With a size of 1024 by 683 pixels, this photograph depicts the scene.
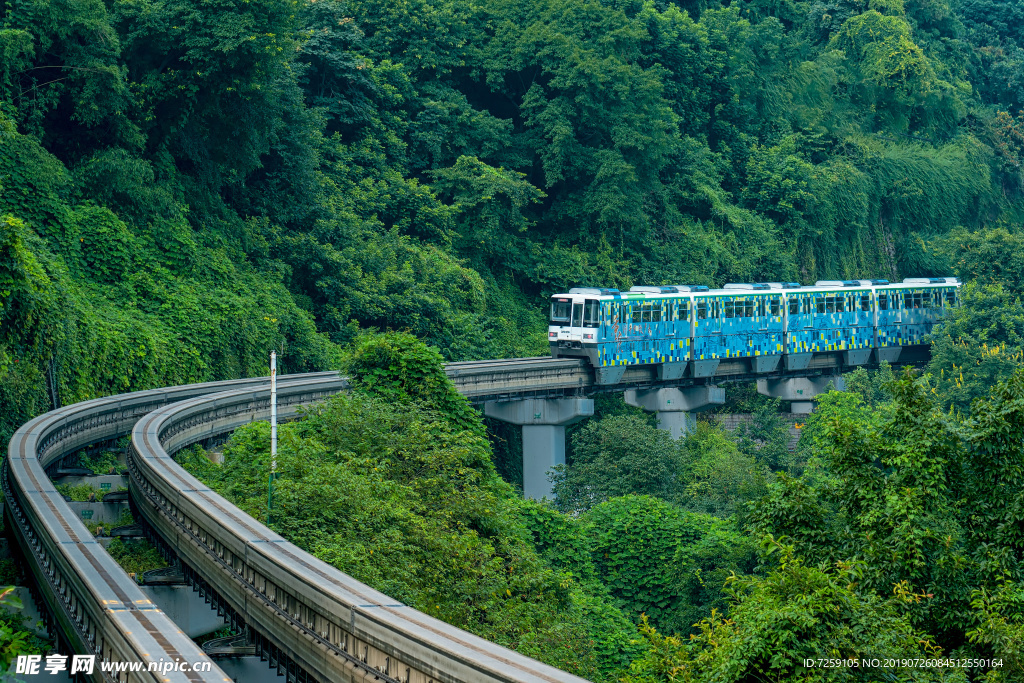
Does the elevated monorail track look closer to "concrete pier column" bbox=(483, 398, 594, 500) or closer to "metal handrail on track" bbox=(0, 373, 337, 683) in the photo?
"metal handrail on track" bbox=(0, 373, 337, 683)

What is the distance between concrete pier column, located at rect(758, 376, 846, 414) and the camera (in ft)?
172

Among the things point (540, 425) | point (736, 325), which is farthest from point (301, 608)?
point (736, 325)

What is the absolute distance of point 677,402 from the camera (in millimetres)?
47875

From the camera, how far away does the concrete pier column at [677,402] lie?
156 feet

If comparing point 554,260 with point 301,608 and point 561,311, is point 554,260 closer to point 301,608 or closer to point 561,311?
point 561,311

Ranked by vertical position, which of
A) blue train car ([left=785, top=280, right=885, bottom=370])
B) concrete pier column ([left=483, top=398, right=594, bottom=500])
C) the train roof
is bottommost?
concrete pier column ([left=483, top=398, right=594, bottom=500])

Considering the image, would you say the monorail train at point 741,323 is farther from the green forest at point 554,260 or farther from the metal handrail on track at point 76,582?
the metal handrail on track at point 76,582

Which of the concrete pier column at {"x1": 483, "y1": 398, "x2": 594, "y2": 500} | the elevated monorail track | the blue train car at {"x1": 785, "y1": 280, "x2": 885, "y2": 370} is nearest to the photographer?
the elevated monorail track

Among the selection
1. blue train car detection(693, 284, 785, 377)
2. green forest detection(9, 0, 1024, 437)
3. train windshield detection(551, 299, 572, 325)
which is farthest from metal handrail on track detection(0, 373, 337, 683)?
blue train car detection(693, 284, 785, 377)

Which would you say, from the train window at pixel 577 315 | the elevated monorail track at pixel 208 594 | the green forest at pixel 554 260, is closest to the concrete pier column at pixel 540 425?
the green forest at pixel 554 260

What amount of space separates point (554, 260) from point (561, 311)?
13.6 metres

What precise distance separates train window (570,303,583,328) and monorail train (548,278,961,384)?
3cm

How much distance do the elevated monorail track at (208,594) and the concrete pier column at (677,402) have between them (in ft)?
75.6

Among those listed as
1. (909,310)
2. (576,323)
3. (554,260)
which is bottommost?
(909,310)
